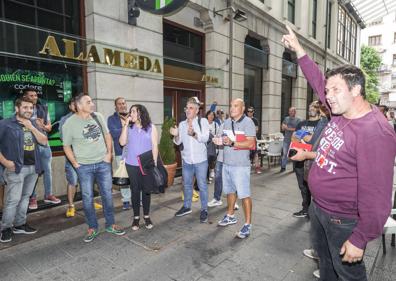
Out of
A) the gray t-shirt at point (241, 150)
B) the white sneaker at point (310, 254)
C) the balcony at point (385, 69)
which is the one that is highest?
the balcony at point (385, 69)

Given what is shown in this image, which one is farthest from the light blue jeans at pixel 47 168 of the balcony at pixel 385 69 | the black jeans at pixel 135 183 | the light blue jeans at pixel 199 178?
the balcony at pixel 385 69

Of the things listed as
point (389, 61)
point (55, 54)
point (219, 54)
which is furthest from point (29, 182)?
point (389, 61)

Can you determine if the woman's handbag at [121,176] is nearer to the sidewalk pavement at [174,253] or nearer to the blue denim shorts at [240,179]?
the sidewalk pavement at [174,253]

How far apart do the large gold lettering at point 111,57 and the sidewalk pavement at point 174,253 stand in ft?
11.1

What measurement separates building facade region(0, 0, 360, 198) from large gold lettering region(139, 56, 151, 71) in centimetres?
3

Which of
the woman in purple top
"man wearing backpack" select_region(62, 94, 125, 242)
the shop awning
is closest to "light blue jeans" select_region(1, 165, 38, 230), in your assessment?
"man wearing backpack" select_region(62, 94, 125, 242)

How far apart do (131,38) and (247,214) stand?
5.06 metres

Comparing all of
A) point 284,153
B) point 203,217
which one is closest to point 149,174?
point 203,217

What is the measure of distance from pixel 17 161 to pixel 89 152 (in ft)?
3.46

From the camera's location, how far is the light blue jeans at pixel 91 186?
12.8 feet

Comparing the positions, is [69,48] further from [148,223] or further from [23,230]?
[148,223]

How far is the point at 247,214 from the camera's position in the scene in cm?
407

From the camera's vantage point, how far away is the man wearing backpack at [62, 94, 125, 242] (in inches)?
151

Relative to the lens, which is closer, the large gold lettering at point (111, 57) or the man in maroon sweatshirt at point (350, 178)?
the man in maroon sweatshirt at point (350, 178)
